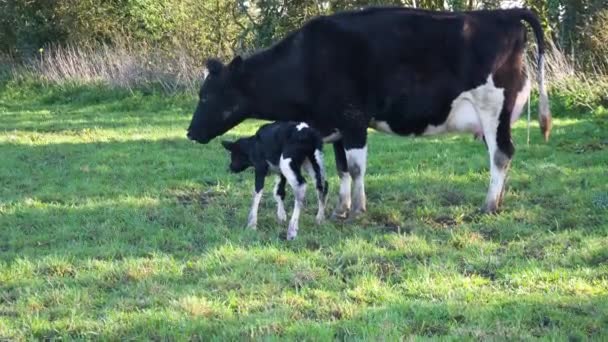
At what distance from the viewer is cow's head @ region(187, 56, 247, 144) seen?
8.80m

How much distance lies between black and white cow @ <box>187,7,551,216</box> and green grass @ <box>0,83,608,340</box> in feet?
2.81

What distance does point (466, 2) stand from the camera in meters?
19.4

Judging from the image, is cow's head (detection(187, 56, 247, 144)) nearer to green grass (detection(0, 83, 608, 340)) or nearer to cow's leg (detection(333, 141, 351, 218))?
green grass (detection(0, 83, 608, 340))

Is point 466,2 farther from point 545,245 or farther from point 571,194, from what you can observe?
point 545,245

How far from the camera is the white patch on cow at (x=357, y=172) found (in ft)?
27.2

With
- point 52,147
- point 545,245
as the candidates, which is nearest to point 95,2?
point 52,147

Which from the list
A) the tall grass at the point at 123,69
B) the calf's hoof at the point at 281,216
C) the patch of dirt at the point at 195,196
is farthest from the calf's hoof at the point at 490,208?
the tall grass at the point at 123,69

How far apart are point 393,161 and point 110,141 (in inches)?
209

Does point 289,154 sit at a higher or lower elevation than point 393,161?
higher

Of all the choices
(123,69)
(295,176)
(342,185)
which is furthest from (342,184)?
(123,69)

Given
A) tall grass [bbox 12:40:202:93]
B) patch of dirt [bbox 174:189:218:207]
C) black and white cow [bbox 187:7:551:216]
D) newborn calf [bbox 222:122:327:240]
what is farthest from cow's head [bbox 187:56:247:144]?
tall grass [bbox 12:40:202:93]

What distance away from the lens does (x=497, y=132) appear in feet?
26.8

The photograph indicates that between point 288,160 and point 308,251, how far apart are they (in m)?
1.26

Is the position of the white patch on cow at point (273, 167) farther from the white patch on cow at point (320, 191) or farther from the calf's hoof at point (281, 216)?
the calf's hoof at point (281, 216)
